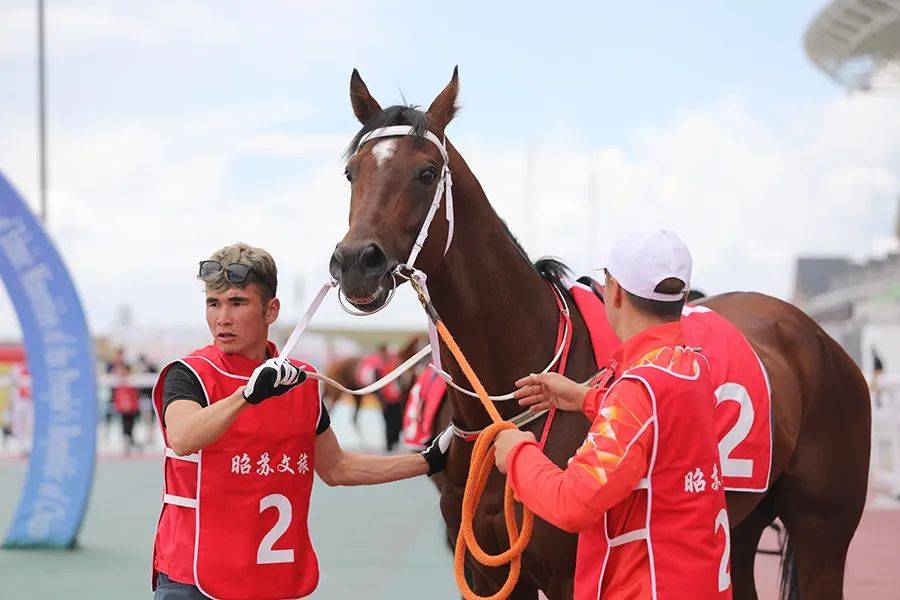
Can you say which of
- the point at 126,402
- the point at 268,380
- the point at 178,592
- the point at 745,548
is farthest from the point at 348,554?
the point at 126,402

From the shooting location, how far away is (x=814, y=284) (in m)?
54.7

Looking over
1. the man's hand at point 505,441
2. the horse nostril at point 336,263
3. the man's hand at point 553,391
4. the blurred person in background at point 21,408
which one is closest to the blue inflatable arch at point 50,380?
the horse nostril at point 336,263

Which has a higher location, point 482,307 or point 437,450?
point 482,307

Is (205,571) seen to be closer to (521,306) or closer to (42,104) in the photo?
(521,306)

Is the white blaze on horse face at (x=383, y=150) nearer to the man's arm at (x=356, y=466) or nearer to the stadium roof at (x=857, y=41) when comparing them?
the man's arm at (x=356, y=466)

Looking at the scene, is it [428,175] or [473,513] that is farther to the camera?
[428,175]

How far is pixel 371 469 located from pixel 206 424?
2.30 ft

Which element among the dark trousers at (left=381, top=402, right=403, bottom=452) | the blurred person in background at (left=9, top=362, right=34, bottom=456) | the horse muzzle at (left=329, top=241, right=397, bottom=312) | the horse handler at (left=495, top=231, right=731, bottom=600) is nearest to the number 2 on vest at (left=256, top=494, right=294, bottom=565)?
the horse muzzle at (left=329, top=241, right=397, bottom=312)

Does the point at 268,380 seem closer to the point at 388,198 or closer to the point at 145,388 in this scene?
the point at 388,198

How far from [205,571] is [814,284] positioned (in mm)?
55150

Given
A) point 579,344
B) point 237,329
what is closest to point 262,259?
point 237,329

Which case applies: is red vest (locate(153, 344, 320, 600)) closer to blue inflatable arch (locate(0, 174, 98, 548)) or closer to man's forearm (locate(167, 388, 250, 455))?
man's forearm (locate(167, 388, 250, 455))

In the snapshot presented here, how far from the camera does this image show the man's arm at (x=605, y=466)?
7.25ft

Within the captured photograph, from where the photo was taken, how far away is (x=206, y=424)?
268cm
